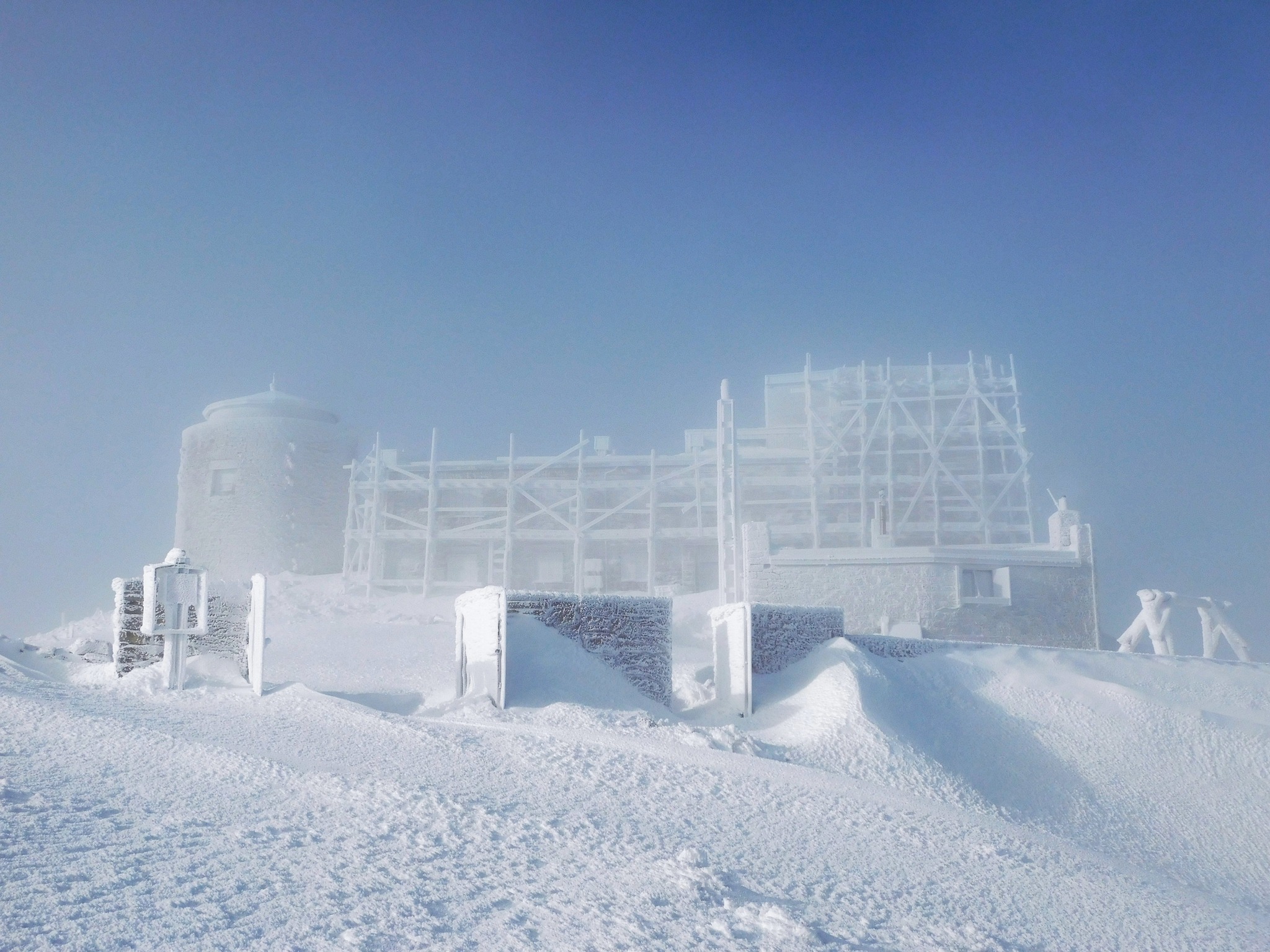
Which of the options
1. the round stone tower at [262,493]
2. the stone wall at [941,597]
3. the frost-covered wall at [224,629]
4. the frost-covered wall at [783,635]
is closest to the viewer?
the frost-covered wall at [224,629]

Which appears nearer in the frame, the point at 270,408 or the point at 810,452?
the point at 810,452

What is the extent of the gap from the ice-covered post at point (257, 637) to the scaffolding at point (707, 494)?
55.1ft

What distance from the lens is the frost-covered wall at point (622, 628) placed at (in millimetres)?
10094

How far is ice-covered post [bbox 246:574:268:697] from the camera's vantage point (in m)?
8.28

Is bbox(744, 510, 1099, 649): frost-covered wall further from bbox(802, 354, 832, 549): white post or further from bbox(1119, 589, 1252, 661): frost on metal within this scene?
bbox(802, 354, 832, 549): white post

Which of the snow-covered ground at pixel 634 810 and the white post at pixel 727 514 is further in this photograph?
the white post at pixel 727 514

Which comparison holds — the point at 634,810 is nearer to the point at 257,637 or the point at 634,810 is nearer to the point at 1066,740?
the point at 257,637

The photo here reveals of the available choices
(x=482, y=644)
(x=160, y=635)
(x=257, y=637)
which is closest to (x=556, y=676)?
(x=482, y=644)

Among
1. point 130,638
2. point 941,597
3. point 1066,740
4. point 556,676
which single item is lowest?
point 1066,740

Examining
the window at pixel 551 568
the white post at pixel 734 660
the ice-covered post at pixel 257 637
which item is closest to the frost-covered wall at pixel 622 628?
the white post at pixel 734 660

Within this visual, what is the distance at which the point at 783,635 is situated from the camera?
1164 cm

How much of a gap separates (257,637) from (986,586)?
1406cm

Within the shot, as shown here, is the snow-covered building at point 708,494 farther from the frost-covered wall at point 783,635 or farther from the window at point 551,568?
the frost-covered wall at point 783,635

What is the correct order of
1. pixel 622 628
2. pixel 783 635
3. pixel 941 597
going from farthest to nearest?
pixel 941 597, pixel 783 635, pixel 622 628
